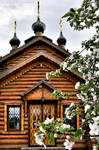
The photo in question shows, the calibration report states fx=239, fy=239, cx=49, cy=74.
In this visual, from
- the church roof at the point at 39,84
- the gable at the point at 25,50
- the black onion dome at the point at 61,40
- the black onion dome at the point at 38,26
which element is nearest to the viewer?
the church roof at the point at 39,84

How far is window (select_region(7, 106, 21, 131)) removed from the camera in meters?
11.0

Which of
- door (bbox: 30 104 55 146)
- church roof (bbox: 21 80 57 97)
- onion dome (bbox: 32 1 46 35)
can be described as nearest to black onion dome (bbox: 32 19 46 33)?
onion dome (bbox: 32 1 46 35)

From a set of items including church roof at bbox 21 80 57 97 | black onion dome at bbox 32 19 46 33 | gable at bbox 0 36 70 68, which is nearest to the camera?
church roof at bbox 21 80 57 97

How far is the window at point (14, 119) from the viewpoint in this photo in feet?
36.2

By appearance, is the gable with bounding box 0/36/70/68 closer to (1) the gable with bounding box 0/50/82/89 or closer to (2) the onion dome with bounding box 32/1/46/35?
(1) the gable with bounding box 0/50/82/89

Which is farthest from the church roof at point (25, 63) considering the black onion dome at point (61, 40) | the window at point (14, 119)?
the black onion dome at point (61, 40)

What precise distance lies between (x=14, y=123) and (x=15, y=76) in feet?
7.22

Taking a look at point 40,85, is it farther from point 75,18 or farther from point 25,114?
point 75,18

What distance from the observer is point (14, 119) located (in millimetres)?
11070

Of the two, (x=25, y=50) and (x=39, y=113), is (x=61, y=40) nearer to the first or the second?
(x=25, y=50)

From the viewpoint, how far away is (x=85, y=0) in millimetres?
4676

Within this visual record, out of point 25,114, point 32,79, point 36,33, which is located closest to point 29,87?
point 32,79

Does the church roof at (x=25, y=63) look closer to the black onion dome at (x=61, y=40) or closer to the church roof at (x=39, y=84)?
the church roof at (x=39, y=84)

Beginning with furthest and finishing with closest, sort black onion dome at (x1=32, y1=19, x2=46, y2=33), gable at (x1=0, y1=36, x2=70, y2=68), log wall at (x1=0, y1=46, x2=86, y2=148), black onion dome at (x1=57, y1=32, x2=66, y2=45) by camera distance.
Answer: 1. black onion dome at (x1=57, y1=32, x2=66, y2=45)
2. black onion dome at (x1=32, y1=19, x2=46, y2=33)
3. gable at (x1=0, y1=36, x2=70, y2=68)
4. log wall at (x1=0, y1=46, x2=86, y2=148)
